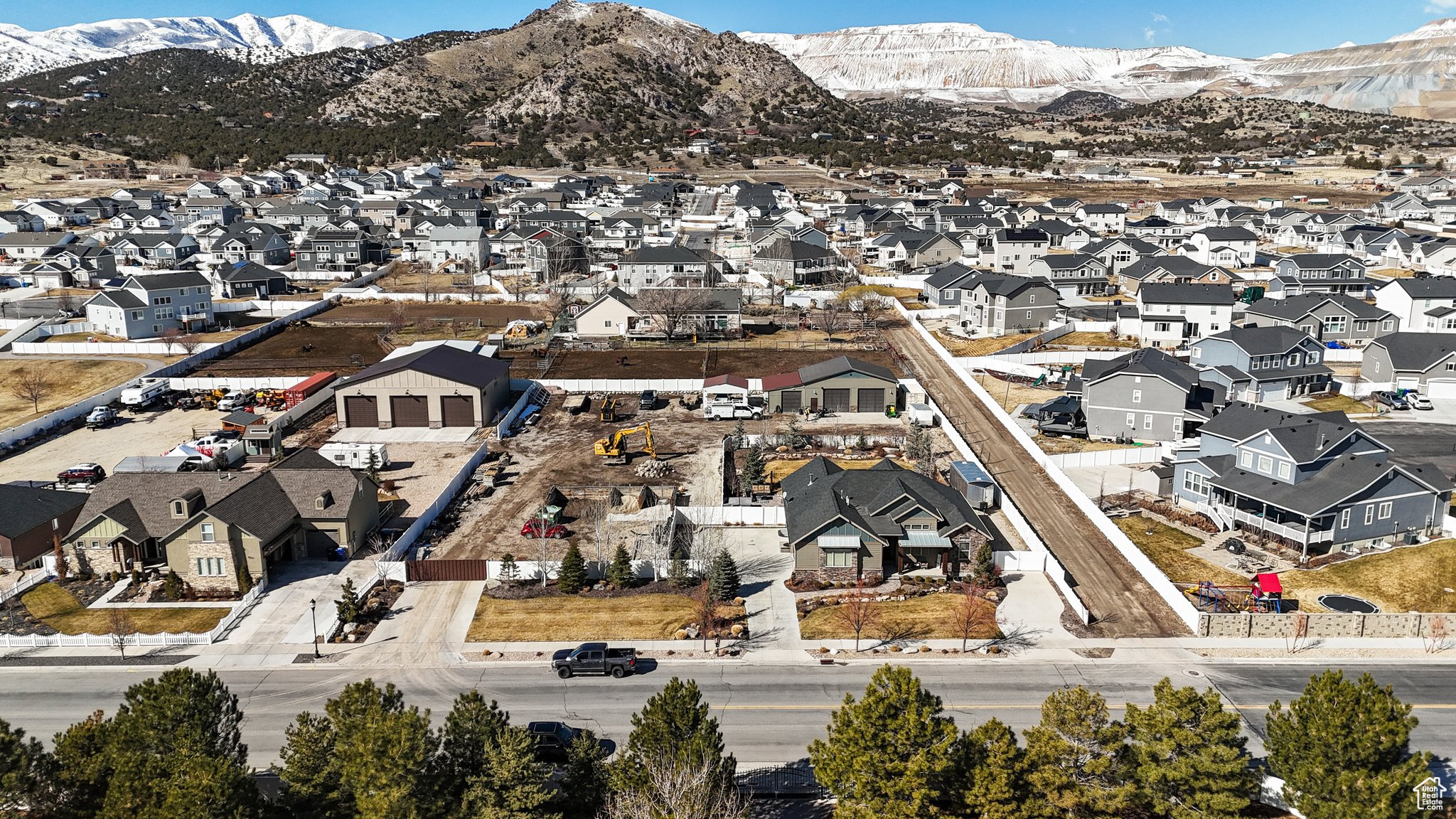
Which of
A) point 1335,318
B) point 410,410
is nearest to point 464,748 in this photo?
point 410,410

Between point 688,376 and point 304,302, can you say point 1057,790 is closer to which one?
point 688,376

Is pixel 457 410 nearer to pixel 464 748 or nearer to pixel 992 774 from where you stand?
pixel 464 748

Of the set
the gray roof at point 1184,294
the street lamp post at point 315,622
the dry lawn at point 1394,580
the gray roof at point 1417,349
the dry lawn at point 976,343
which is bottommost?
the street lamp post at point 315,622

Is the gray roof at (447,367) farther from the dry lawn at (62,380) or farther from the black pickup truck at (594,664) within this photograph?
the black pickup truck at (594,664)

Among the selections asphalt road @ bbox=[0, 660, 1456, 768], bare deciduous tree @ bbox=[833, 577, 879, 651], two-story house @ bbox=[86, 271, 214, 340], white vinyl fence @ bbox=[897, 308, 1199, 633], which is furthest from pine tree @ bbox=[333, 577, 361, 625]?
two-story house @ bbox=[86, 271, 214, 340]

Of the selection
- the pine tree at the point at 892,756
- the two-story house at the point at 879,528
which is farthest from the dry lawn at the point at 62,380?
the pine tree at the point at 892,756

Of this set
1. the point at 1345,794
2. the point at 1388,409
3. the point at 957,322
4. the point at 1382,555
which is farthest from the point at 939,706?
the point at 957,322

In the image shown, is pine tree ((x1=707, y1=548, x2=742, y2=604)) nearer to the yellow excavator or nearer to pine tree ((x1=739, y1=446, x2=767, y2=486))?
pine tree ((x1=739, y1=446, x2=767, y2=486))
